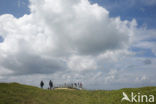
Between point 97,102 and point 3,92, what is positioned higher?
point 3,92

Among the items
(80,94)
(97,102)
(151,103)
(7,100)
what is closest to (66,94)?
(80,94)

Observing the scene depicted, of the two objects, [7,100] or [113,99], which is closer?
[7,100]

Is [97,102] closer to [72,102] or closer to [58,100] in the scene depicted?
[72,102]

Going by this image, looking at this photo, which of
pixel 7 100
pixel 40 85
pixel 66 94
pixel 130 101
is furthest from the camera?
pixel 40 85

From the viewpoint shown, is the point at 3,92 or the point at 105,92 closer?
the point at 3,92

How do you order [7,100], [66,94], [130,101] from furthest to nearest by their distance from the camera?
[66,94] → [130,101] → [7,100]

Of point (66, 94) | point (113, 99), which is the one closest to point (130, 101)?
point (113, 99)

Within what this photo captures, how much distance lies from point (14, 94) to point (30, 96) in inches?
137

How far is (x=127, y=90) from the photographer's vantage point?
43406 millimetres

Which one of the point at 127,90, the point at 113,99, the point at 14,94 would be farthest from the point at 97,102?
the point at 14,94

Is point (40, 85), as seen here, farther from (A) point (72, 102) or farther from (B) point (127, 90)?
(B) point (127, 90)

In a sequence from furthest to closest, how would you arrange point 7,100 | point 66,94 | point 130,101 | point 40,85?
point 40,85, point 66,94, point 130,101, point 7,100

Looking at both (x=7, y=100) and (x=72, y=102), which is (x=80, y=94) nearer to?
(x=72, y=102)

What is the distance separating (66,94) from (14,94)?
1191 centimetres
